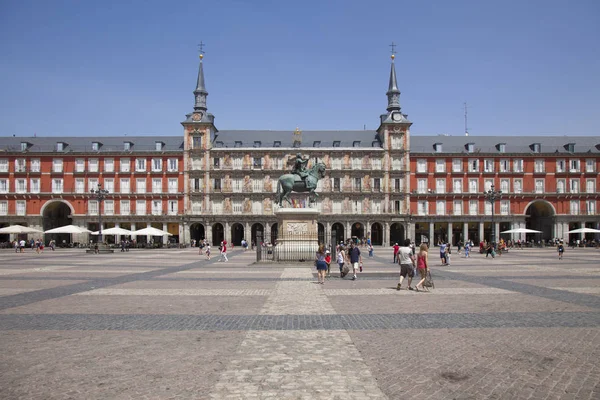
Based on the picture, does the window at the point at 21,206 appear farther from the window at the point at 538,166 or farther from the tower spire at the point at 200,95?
the window at the point at 538,166

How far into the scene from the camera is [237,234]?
2719 inches

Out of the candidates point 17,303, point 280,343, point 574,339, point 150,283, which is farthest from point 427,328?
point 150,283

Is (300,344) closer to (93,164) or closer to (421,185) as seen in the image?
(421,185)

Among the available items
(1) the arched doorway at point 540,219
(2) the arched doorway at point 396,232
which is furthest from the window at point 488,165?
(2) the arched doorway at point 396,232

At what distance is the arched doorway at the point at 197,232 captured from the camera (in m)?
A: 66.4

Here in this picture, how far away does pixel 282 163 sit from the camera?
66188mm

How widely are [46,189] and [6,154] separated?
22.6 feet

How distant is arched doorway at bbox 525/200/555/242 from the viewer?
65812 millimetres

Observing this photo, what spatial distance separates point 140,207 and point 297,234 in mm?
45130

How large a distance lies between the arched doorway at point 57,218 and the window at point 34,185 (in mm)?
2405

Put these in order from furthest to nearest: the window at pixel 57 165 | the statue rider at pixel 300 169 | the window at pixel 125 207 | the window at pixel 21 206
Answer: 1. the window at pixel 125 207
2. the window at pixel 57 165
3. the window at pixel 21 206
4. the statue rider at pixel 300 169

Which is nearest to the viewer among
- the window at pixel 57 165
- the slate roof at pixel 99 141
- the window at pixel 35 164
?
the window at pixel 35 164

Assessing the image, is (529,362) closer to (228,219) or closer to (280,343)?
(280,343)

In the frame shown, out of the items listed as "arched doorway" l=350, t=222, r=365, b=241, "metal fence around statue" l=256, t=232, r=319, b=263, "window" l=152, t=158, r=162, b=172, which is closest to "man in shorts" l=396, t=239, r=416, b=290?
"metal fence around statue" l=256, t=232, r=319, b=263
